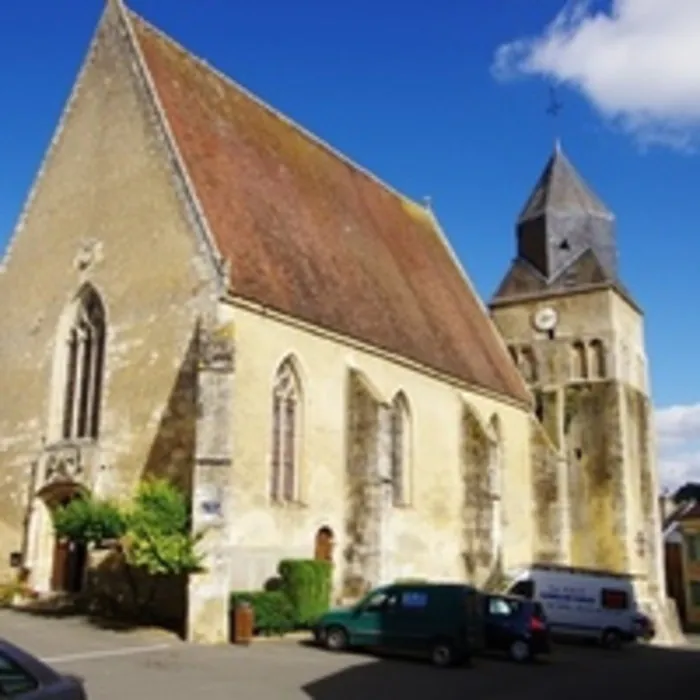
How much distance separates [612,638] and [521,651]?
6962 millimetres

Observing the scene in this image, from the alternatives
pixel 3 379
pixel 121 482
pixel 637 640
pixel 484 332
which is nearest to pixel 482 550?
pixel 637 640

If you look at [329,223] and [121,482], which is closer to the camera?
[121,482]

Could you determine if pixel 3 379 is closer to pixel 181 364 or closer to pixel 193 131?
pixel 181 364

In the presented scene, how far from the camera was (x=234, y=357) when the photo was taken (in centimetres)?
1786

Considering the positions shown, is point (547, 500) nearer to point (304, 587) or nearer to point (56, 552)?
point (304, 587)

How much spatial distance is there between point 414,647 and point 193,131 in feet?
43.4

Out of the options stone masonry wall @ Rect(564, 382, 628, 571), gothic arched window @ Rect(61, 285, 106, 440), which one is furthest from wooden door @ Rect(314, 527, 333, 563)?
stone masonry wall @ Rect(564, 382, 628, 571)

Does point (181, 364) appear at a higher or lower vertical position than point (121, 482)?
higher

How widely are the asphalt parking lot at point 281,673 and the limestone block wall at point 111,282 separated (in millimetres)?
3992

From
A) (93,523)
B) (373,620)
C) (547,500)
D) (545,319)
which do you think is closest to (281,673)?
(373,620)

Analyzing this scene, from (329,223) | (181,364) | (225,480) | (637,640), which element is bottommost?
(637,640)

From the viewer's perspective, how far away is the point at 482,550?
2523 cm

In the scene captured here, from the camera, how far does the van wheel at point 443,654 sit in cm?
1566

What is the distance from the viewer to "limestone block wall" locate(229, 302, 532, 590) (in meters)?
18.8
